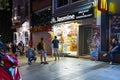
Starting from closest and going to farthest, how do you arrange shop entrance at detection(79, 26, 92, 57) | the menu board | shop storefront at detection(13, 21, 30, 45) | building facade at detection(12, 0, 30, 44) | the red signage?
the menu board < the red signage < shop entrance at detection(79, 26, 92, 57) < shop storefront at detection(13, 21, 30, 45) < building facade at detection(12, 0, 30, 44)

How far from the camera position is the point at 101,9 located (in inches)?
644

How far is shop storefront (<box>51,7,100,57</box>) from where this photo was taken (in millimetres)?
18142

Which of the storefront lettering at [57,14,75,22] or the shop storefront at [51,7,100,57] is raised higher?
the storefront lettering at [57,14,75,22]

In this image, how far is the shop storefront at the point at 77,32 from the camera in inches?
714

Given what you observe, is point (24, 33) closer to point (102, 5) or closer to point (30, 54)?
point (30, 54)

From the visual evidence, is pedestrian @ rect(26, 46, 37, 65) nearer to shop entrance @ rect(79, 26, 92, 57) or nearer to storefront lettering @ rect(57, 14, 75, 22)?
shop entrance @ rect(79, 26, 92, 57)

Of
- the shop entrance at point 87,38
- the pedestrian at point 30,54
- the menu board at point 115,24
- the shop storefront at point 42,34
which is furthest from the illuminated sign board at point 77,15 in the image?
the pedestrian at point 30,54

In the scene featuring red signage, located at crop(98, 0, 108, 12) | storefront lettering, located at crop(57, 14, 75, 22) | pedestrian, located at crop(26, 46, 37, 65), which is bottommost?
pedestrian, located at crop(26, 46, 37, 65)

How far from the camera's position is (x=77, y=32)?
2027 centimetres

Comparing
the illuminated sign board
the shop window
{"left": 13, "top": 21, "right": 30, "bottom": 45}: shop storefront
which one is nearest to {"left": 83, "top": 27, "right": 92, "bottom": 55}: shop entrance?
the illuminated sign board

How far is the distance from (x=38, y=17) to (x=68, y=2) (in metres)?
6.87

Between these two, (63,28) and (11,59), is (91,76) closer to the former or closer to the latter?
Answer: (11,59)

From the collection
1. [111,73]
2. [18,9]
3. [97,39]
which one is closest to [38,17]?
[18,9]

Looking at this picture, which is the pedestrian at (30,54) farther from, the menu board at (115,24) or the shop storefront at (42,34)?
the shop storefront at (42,34)
